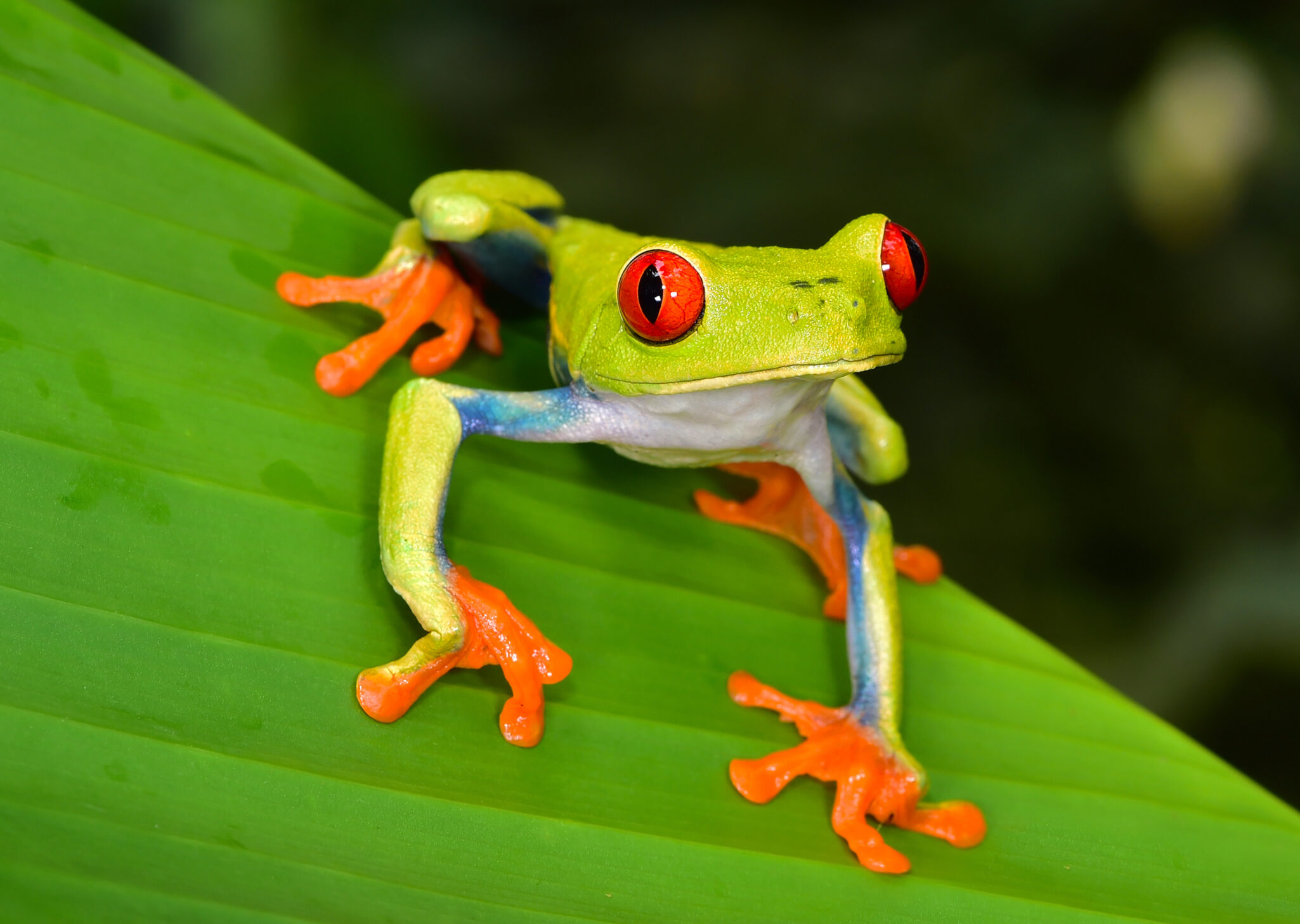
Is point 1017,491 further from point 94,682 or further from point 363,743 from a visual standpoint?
point 94,682

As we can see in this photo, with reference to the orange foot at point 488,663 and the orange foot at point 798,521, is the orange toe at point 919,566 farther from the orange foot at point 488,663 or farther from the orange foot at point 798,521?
the orange foot at point 488,663

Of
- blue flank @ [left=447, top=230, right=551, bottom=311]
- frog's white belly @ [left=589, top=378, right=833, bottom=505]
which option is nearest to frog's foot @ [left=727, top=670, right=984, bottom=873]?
frog's white belly @ [left=589, top=378, right=833, bottom=505]

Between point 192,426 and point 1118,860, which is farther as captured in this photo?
point 1118,860

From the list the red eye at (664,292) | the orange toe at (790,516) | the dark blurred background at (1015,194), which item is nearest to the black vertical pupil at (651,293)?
the red eye at (664,292)

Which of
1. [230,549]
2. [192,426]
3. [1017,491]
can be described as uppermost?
[192,426]

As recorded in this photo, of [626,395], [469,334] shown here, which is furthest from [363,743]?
[469,334]

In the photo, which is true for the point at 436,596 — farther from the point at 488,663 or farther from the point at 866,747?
the point at 866,747

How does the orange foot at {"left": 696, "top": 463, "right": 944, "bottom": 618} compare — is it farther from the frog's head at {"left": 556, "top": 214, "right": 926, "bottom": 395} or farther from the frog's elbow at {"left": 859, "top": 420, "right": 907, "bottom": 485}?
the frog's head at {"left": 556, "top": 214, "right": 926, "bottom": 395}

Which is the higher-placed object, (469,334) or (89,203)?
(89,203)
